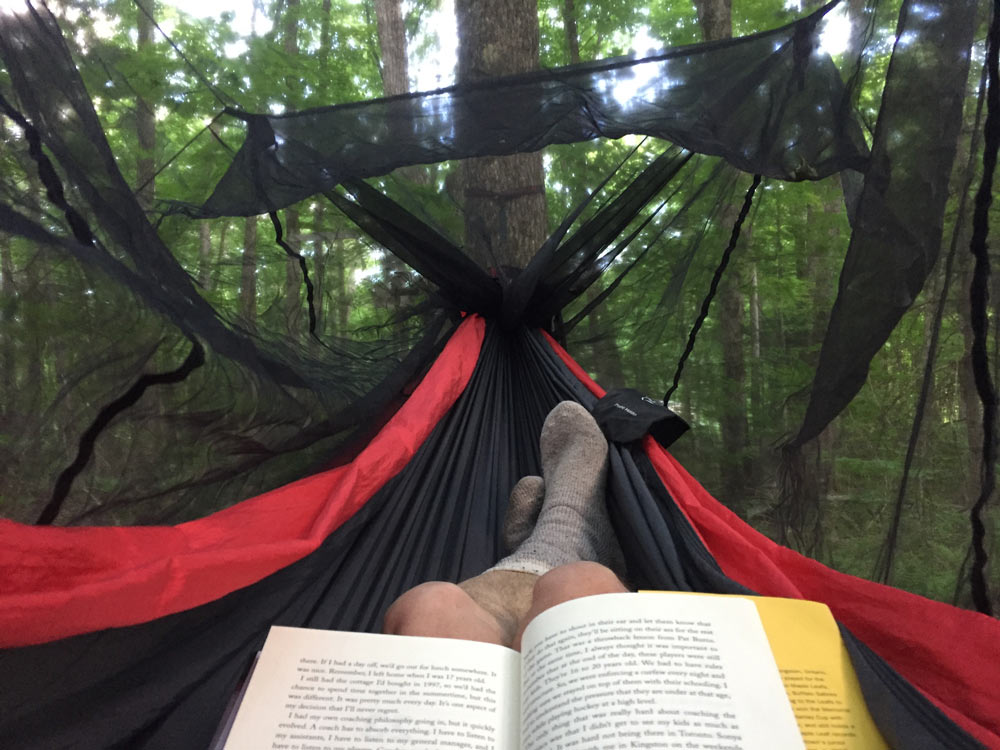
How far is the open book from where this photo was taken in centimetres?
45

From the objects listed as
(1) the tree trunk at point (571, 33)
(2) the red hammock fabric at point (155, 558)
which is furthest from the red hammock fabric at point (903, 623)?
(1) the tree trunk at point (571, 33)

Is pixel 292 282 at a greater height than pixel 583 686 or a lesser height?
greater

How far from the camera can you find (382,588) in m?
0.88

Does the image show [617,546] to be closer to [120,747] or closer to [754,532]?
[754,532]

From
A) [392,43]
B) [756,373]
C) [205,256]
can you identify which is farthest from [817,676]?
[392,43]

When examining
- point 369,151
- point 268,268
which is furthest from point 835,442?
point 268,268

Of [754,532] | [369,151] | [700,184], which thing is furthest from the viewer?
[700,184]

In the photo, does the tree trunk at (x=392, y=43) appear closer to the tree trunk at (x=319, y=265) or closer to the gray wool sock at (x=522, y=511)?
the tree trunk at (x=319, y=265)

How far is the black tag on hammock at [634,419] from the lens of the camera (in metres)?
1.13

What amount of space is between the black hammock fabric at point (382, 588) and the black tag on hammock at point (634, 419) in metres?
0.03

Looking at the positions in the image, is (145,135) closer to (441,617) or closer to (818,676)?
(441,617)

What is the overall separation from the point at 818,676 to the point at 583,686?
23 cm

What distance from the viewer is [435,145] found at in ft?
3.89

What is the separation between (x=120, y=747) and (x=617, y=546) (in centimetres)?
80
